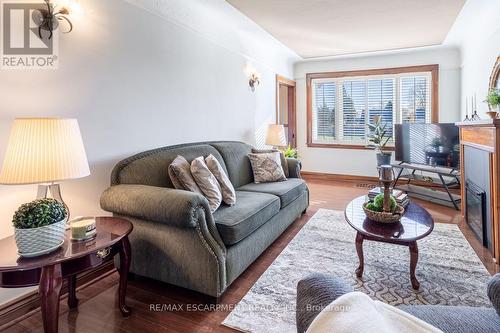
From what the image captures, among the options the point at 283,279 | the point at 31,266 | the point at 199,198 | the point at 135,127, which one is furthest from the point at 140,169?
the point at 283,279

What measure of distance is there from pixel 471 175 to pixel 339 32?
8.37 feet

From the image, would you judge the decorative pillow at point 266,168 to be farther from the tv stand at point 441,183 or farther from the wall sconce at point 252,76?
the tv stand at point 441,183

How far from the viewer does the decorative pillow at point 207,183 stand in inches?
95.8

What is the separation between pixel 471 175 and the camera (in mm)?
3307

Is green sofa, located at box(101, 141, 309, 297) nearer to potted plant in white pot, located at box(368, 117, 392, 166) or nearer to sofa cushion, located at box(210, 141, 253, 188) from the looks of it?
sofa cushion, located at box(210, 141, 253, 188)

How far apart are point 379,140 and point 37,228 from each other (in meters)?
5.49

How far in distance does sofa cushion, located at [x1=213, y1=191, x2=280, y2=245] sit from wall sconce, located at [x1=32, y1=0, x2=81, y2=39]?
1.75 m

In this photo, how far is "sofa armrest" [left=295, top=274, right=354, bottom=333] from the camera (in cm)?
73

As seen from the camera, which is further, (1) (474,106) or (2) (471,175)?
(1) (474,106)

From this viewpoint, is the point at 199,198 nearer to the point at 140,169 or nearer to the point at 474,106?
the point at 140,169

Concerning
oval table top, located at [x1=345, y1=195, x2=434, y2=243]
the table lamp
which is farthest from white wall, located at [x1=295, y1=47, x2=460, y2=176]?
the table lamp

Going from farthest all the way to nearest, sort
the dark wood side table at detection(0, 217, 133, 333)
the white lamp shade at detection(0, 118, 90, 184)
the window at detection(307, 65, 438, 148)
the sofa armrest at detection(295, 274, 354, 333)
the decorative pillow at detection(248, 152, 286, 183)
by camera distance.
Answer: the window at detection(307, 65, 438, 148) → the decorative pillow at detection(248, 152, 286, 183) → the white lamp shade at detection(0, 118, 90, 184) → the dark wood side table at detection(0, 217, 133, 333) → the sofa armrest at detection(295, 274, 354, 333)

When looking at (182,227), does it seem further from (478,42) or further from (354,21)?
(478,42)

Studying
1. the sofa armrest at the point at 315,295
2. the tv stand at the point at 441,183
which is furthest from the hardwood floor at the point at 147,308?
the tv stand at the point at 441,183
